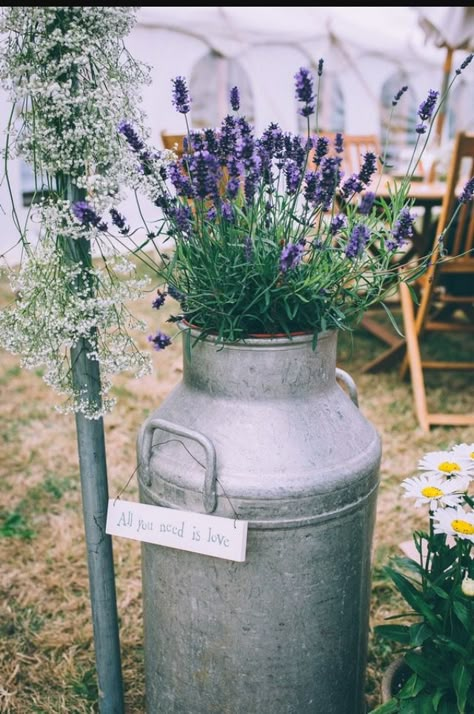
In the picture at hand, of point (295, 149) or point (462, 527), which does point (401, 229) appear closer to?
point (295, 149)

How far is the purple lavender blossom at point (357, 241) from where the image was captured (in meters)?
1.21

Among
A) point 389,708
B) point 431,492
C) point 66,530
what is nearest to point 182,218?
point 431,492

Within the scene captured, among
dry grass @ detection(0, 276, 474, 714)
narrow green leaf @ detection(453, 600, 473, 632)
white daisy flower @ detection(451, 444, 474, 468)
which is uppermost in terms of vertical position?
white daisy flower @ detection(451, 444, 474, 468)

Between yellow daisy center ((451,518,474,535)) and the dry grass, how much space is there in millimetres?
429

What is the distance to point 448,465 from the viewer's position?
1.39m

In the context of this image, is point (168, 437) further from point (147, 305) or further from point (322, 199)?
point (147, 305)

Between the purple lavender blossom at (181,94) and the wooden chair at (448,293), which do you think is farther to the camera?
the wooden chair at (448,293)

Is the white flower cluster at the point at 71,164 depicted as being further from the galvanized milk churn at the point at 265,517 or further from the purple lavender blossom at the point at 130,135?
the galvanized milk churn at the point at 265,517

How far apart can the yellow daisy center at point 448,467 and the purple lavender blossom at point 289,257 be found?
0.52 metres

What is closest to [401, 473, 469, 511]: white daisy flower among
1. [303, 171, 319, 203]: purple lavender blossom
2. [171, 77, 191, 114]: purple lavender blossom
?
[303, 171, 319, 203]: purple lavender blossom

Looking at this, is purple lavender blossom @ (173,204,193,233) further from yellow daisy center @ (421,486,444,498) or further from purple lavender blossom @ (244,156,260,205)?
yellow daisy center @ (421,486,444,498)

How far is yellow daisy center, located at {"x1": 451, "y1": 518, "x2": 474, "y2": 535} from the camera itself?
1.25 metres

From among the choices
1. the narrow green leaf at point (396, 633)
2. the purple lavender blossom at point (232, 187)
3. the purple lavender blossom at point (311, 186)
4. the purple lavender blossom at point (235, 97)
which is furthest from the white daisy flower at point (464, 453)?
the purple lavender blossom at point (235, 97)

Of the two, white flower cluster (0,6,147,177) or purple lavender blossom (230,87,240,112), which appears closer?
white flower cluster (0,6,147,177)
